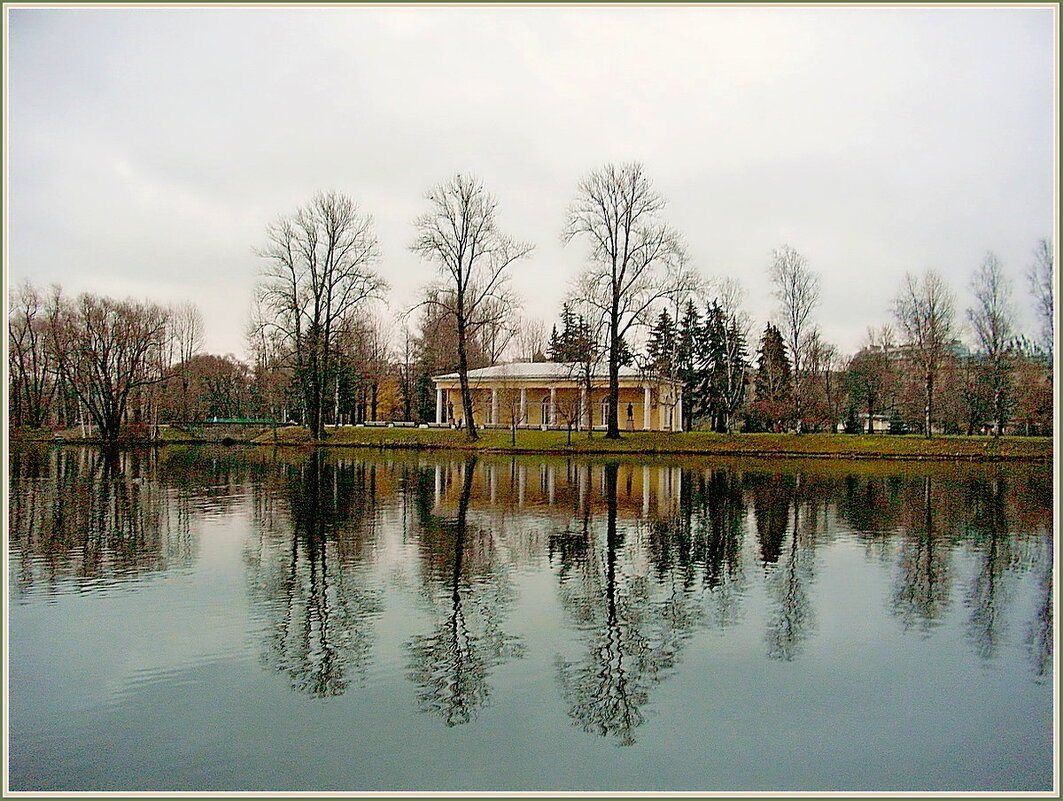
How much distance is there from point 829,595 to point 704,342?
53.9 meters

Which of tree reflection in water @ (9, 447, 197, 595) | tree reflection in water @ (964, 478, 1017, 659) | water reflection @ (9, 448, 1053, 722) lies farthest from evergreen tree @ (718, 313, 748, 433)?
tree reflection in water @ (9, 447, 197, 595)

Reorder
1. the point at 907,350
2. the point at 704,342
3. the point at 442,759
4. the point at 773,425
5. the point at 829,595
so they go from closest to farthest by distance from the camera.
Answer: the point at 442,759, the point at 829,595, the point at 907,350, the point at 773,425, the point at 704,342

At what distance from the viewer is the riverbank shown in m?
40.3

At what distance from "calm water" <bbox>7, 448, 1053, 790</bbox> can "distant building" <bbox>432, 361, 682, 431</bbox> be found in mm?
38834

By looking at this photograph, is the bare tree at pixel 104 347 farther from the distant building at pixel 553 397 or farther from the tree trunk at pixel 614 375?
the tree trunk at pixel 614 375

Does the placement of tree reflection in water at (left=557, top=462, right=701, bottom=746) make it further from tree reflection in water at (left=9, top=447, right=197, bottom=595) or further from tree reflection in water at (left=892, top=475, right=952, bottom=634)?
tree reflection in water at (left=9, top=447, right=197, bottom=595)

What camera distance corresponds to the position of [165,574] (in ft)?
37.1

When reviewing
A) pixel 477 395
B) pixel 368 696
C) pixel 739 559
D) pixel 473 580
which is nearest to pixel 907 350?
pixel 477 395

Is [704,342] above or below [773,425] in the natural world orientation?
above

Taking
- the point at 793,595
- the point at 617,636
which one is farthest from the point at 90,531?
the point at 793,595

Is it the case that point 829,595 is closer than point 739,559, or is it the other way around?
point 829,595

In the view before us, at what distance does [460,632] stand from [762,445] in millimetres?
36063

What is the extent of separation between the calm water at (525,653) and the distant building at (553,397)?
38.8 meters

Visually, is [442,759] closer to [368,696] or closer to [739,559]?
[368,696]
